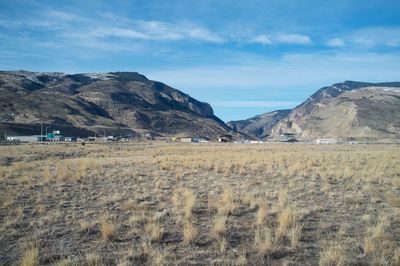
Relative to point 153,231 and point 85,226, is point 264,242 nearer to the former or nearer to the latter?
point 153,231

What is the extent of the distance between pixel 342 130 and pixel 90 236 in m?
182

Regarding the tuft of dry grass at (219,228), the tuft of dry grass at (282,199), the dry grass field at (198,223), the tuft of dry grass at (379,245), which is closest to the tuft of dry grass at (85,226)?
the dry grass field at (198,223)

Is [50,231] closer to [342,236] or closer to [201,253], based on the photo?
[201,253]

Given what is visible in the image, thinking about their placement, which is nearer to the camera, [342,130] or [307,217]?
[307,217]

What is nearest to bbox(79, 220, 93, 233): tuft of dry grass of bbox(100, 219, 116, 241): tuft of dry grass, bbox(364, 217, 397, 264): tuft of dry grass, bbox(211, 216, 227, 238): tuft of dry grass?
bbox(100, 219, 116, 241): tuft of dry grass

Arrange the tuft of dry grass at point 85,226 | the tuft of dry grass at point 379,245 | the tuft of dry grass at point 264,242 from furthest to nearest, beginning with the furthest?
the tuft of dry grass at point 85,226 < the tuft of dry grass at point 264,242 < the tuft of dry grass at point 379,245

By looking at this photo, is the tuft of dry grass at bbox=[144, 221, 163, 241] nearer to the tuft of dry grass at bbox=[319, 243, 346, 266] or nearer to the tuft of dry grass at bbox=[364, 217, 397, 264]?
the tuft of dry grass at bbox=[319, 243, 346, 266]

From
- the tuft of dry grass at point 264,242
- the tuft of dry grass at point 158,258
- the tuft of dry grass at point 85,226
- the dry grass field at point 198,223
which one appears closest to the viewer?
the tuft of dry grass at point 158,258

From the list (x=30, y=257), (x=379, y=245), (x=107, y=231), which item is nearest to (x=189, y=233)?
(x=107, y=231)

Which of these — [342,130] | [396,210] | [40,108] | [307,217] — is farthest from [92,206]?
[342,130]

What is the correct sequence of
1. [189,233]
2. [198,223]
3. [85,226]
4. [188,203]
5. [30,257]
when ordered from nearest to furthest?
[30,257], [189,233], [85,226], [198,223], [188,203]

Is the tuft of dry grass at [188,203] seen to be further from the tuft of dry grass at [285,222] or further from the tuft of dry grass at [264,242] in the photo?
the tuft of dry grass at [285,222]

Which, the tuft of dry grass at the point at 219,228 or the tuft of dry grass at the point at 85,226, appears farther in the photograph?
the tuft of dry grass at the point at 85,226

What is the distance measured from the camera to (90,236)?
7.98m
